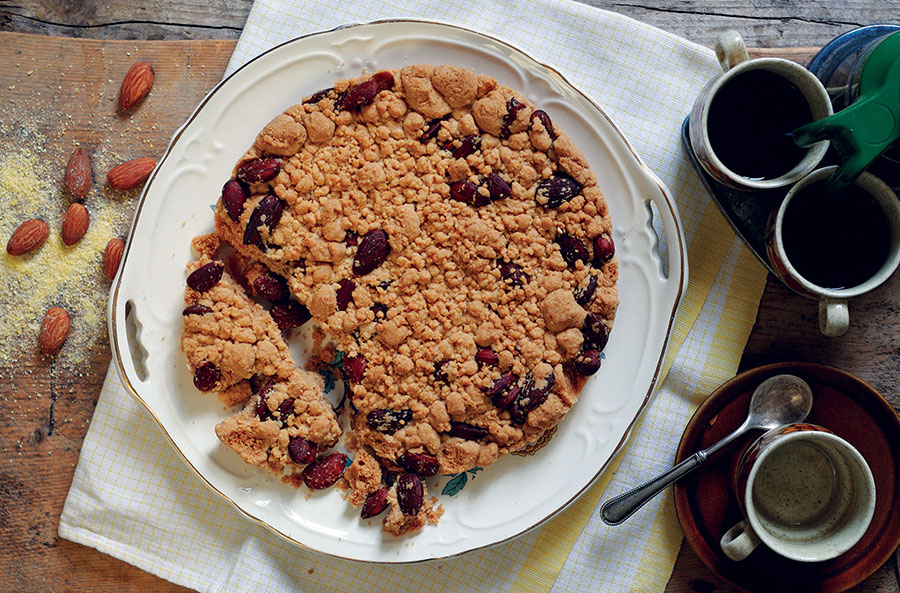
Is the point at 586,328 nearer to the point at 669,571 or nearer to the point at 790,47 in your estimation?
the point at 669,571

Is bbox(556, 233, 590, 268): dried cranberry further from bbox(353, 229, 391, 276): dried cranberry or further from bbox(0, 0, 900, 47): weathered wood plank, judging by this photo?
bbox(0, 0, 900, 47): weathered wood plank

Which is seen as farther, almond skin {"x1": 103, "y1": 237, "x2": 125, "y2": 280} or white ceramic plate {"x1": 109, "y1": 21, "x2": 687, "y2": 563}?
almond skin {"x1": 103, "y1": 237, "x2": 125, "y2": 280}

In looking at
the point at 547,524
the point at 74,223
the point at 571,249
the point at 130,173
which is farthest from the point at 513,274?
the point at 74,223

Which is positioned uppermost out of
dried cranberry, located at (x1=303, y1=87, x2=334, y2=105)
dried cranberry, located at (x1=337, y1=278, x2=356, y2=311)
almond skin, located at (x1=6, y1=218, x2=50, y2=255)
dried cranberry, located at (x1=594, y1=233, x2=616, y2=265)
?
dried cranberry, located at (x1=594, y1=233, x2=616, y2=265)

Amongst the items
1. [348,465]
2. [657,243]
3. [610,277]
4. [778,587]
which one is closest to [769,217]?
[657,243]

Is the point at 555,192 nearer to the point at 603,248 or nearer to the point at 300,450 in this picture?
the point at 603,248

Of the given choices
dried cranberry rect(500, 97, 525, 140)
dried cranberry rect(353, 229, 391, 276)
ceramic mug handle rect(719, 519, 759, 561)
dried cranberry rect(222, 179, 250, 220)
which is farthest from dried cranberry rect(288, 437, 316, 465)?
ceramic mug handle rect(719, 519, 759, 561)

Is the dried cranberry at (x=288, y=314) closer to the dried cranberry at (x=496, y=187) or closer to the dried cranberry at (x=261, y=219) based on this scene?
the dried cranberry at (x=261, y=219)

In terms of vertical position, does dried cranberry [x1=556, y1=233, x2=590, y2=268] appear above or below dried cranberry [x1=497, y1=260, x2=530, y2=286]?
above
